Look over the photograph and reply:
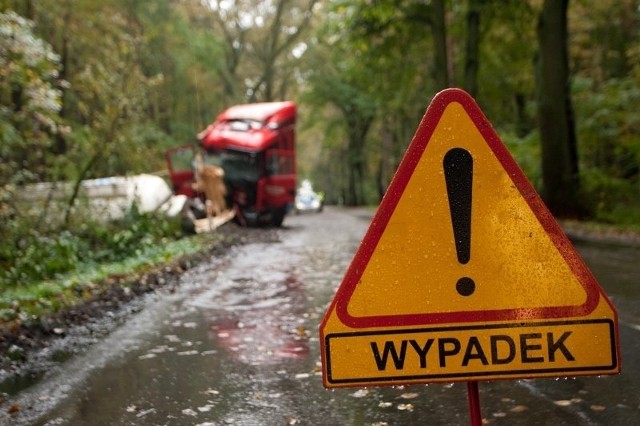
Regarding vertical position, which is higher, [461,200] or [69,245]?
[461,200]

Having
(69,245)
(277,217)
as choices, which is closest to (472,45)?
(277,217)

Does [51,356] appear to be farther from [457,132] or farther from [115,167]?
[115,167]

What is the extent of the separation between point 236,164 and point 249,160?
0.54m

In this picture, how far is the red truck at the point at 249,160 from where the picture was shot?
2278cm

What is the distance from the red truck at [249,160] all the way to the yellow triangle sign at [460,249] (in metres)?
20.1

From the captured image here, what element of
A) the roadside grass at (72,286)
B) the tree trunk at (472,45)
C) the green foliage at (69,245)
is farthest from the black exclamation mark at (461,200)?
the tree trunk at (472,45)

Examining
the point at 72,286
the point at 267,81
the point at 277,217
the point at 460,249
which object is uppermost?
the point at 267,81

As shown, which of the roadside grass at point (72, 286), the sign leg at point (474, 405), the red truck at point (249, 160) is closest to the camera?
the sign leg at point (474, 405)

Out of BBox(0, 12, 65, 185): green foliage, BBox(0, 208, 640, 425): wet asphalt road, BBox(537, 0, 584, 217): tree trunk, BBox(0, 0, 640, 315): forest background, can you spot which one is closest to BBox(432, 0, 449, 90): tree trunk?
BBox(0, 0, 640, 315): forest background

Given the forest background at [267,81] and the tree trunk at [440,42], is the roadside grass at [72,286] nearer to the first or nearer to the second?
the forest background at [267,81]

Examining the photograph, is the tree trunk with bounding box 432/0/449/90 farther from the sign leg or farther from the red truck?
the sign leg

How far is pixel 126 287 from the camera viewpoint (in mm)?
9852

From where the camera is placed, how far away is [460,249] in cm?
255

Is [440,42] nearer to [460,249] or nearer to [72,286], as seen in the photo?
[72,286]
